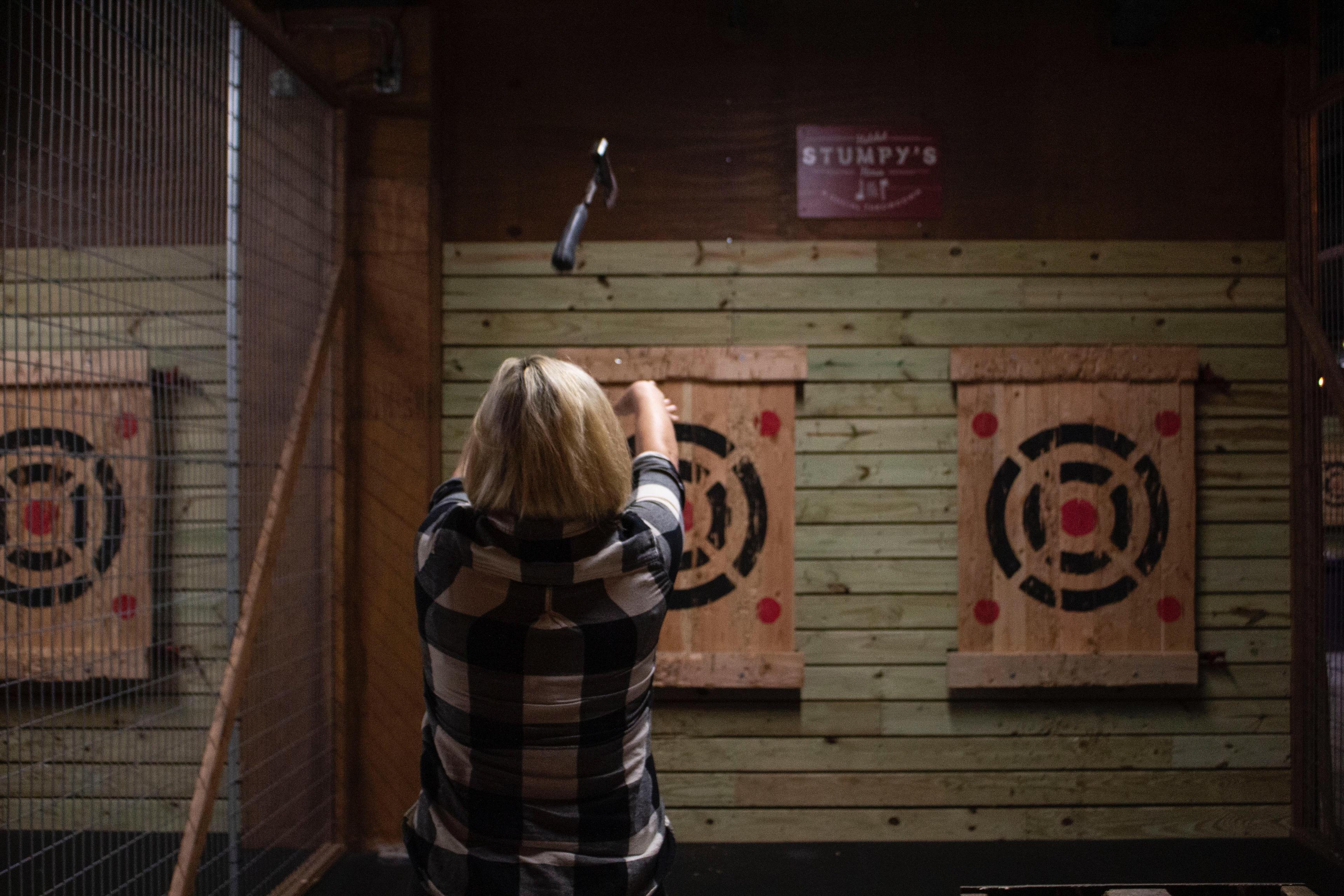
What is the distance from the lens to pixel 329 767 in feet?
9.84

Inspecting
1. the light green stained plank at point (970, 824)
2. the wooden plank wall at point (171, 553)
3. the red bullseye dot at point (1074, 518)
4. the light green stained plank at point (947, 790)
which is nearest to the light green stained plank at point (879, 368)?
the red bullseye dot at point (1074, 518)

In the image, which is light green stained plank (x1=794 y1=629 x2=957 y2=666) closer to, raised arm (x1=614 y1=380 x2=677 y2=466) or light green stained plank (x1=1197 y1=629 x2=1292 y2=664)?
light green stained plank (x1=1197 y1=629 x2=1292 y2=664)

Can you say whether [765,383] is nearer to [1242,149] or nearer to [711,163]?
[711,163]

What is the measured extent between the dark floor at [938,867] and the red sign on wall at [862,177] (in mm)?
2189

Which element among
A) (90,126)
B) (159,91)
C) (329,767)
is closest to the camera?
(90,126)

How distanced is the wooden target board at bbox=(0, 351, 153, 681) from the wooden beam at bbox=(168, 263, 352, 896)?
0.72ft

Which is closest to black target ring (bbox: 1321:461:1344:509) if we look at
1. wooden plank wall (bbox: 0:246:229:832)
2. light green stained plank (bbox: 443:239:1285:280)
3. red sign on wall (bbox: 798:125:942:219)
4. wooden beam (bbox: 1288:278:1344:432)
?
wooden beam (bbox: 1288:278:1344:432)

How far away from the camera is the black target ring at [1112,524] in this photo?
122 inches

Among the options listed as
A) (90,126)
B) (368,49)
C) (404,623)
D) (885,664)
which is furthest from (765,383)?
(90,126)

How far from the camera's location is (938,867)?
291 centimetres

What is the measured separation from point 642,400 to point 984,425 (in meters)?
2.05

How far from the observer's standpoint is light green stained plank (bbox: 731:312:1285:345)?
315cm

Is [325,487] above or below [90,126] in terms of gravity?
below

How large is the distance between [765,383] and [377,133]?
5.22 ft
